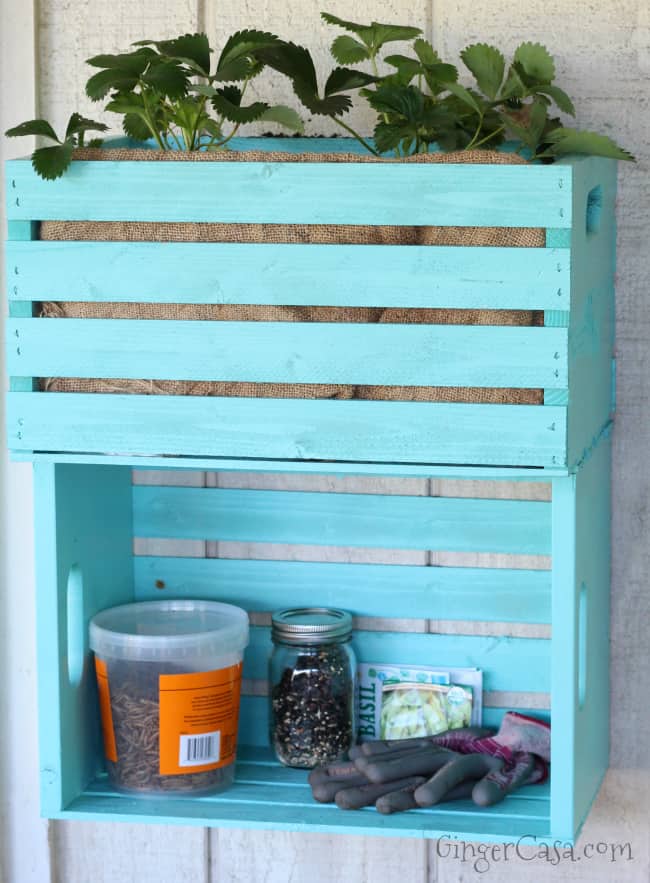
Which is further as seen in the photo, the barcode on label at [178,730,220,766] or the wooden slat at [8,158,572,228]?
the barcode on label at [178,730,220,766]

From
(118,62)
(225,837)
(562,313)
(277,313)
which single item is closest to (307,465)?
(277,313)

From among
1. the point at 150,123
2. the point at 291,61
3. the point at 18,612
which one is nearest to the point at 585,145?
the point at 291,61

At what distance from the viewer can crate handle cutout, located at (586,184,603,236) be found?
1.17 m

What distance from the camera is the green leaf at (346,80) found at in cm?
118

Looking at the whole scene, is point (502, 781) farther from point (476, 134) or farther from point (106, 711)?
point (476, 134)

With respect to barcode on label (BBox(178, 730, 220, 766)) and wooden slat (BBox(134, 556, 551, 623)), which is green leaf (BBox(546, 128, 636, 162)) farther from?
barcode on label (BBox(178, 730, 220, 766))

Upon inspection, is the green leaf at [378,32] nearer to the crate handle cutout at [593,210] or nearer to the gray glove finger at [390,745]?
the crate handle cutout at [593,210]

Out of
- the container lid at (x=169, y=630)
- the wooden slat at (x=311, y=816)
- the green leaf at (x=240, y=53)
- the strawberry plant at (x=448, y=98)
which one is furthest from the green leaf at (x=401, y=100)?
the wooden slat at (x=311, y=816)

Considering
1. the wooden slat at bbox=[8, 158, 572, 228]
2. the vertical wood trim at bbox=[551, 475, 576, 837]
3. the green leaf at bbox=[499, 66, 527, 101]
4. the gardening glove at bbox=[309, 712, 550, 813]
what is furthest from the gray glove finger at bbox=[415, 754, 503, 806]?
the green leaf at bbox=[499, 66, 527, 101]

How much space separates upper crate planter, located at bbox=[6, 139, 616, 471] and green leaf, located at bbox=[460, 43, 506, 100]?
0.42 ft

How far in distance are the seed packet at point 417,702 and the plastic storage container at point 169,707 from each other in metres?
0.16

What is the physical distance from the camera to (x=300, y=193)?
1.07 m

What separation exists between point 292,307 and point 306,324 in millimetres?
21

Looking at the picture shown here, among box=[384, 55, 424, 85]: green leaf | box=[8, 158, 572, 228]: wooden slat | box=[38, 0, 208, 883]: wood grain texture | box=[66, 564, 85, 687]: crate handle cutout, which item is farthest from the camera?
box=[38, 0, 208, 883]: wood grain texture
